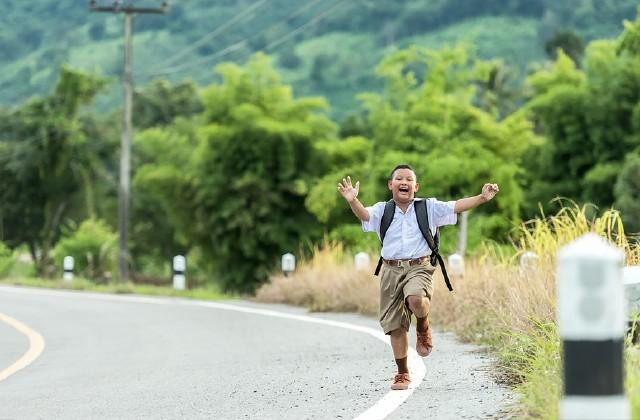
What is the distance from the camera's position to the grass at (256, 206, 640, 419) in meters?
7.70

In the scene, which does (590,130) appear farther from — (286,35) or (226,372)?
(286,35)

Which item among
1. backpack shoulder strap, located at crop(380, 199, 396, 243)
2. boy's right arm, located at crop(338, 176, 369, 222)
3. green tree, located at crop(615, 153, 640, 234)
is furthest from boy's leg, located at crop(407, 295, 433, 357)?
green tree, located at crop(615, 153, 640, 234)

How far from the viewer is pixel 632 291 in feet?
30.6

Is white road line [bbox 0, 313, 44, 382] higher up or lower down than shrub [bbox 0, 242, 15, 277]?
lower down

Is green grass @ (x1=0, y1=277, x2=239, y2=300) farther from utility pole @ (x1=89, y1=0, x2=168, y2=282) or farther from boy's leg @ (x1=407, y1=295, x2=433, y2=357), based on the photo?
boy's leg @ (x1=407, y1=295, x2=433, y2=357)

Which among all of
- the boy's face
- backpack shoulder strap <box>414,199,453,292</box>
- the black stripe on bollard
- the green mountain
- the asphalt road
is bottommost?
the asphalt road

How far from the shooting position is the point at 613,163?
41.2 meters

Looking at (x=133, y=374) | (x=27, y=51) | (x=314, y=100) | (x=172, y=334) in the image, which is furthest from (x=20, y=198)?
(x=27, y=51)

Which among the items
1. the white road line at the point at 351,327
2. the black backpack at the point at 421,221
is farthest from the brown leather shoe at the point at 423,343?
the black backpack at the point at 421,221

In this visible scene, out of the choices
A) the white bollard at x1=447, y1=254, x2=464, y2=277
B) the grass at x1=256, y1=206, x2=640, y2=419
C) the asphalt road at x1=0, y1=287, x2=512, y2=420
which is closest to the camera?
the grass at x1=256, y1=206, x2=640, y2=419

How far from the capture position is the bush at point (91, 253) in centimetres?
4544

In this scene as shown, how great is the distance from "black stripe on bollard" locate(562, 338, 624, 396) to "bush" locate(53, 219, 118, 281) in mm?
37971

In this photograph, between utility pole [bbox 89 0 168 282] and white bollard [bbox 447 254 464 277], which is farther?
utility pole [bbox 89 0 168 282]

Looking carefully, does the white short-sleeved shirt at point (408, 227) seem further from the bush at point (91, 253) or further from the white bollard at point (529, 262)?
the bush at point (91, 253)
